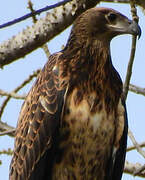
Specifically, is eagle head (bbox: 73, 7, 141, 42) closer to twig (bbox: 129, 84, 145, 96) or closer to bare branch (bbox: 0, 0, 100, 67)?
bare branch (bbox: 0, 0, 100, 67)

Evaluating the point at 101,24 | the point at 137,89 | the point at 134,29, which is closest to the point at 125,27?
the point at 134,29

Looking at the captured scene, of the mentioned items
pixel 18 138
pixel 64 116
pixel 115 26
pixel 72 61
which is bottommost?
pixel 18 138

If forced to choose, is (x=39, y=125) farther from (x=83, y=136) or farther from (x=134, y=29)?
(x=134, y=29)

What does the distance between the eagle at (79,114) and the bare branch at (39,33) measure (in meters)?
0.23

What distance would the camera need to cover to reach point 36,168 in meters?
3.98

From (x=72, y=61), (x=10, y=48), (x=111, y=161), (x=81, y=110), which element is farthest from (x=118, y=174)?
(x=10, y=48)

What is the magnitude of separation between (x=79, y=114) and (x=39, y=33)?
794 mm

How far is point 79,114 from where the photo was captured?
3.87 metres

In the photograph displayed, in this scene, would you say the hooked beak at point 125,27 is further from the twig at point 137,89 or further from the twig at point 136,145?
the twig at point 136,145

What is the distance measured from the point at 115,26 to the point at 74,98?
0.76 meters

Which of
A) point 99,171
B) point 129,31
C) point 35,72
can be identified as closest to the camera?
point 129,31

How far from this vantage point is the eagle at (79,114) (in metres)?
3.91

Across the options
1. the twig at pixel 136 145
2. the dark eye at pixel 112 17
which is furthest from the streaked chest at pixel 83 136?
the dark eye at pixel 112 17

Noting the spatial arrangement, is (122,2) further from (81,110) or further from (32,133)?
(32,133)
